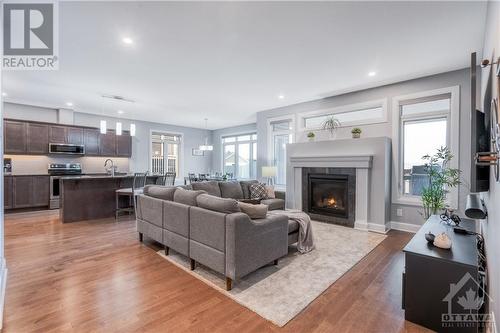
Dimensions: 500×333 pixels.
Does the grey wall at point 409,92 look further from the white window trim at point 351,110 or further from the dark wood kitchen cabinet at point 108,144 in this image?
the dark wood kitchen cabinet at point 108,144

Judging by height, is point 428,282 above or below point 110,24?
below

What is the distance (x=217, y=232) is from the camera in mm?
2510

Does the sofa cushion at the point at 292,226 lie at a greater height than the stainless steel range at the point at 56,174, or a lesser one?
lesser

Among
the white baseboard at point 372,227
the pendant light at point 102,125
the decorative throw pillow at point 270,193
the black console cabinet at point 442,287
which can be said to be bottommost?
the white baseboard at point 372,227

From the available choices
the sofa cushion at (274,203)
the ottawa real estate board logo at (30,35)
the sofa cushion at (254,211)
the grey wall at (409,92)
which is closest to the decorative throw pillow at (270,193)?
the sofa cushion at (274,203)

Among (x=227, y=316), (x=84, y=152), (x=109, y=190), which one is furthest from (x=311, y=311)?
(x=84, y=152)

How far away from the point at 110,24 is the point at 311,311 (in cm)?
373

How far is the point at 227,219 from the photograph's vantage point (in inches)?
94.7

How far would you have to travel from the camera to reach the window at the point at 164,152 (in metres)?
9.12

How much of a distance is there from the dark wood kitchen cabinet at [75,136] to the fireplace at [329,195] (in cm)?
668

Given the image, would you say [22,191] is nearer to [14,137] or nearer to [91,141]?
[14,137]

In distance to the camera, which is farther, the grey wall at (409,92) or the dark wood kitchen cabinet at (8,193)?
the dark wood kitchen cabinet at (8,193)

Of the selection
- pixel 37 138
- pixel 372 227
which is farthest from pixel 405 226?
pixel 37 138

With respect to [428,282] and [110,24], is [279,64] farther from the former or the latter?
[428,282]
